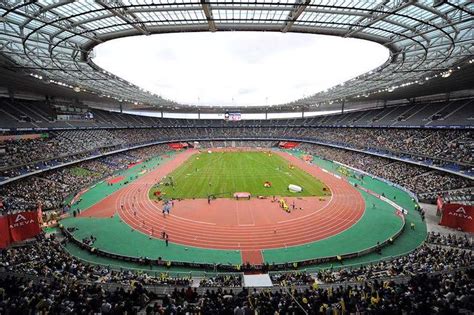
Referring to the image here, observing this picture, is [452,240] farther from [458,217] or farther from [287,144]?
[287,144]

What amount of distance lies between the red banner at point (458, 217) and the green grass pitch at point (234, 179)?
1471 cm

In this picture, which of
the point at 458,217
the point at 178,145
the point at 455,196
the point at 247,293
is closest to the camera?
the point at 247,293

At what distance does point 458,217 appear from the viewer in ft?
77.1

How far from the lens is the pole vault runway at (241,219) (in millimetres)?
24156

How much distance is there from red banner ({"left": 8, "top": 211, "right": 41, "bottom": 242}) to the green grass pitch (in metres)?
15.7

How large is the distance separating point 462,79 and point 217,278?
40.7 metres

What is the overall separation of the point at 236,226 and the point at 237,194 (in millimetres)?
9404

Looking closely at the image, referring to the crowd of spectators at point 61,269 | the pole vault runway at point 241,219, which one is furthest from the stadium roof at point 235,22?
the pole vault runway at point 241,219

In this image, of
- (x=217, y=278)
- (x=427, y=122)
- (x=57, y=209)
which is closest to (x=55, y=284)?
(x=217, y=278)

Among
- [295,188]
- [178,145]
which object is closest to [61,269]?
[295,188]

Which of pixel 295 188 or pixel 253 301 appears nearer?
pixel 253 301

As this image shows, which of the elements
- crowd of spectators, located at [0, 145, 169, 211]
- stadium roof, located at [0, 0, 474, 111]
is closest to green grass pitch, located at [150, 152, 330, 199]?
crowd of spectators, located at [0, 145, 169, 211]

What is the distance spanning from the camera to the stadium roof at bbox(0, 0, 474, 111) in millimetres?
15070

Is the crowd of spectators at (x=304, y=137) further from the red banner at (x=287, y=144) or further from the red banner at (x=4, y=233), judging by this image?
the red banner at (x=4, y=233)
